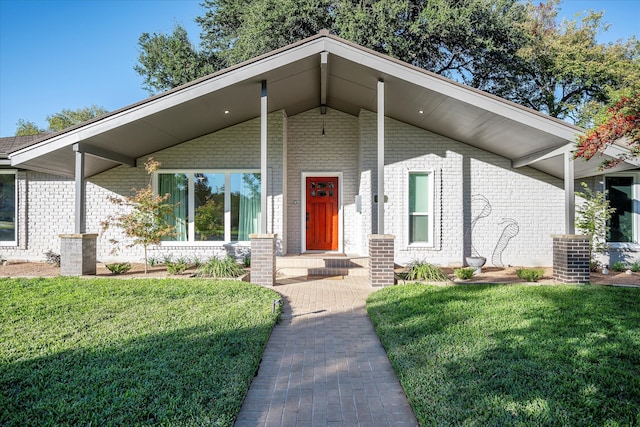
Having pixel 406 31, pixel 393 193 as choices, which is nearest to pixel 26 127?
pixel 406 31

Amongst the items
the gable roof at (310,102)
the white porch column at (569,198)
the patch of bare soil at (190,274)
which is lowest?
the patch of bare soil at (190,274)

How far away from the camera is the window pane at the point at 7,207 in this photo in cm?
996

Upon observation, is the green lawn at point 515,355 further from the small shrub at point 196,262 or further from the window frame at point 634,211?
the small shrub at point 196,262

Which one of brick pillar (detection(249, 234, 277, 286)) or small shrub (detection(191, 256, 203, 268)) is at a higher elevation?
brick pillar (detection(249, 234, 277, 286))

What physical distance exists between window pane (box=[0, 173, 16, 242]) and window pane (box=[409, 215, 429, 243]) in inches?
426

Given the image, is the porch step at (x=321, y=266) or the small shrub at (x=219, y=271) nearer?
the small shrub at (x=219, y=271)

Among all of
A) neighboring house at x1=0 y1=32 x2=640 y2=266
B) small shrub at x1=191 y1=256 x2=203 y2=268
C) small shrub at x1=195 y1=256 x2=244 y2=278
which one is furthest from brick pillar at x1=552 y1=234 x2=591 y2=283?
small shrub at x1=191 y1=256 x2=203 y2=268

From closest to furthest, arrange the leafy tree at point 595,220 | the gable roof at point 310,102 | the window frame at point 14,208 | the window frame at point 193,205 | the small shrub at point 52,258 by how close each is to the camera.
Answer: the gable roof at point 310,102, the leafy tree at point 595,220, the small shrub at point 52,258, the window frame at point 193,205, the window frame at point 14,208

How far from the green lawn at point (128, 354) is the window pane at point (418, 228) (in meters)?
4.83

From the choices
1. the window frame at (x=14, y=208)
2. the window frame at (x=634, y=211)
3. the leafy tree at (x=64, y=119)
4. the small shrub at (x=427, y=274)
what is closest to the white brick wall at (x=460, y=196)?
the window frame at (x=634, y=211)

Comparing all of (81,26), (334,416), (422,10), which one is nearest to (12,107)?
(81,26)

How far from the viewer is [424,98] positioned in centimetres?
769

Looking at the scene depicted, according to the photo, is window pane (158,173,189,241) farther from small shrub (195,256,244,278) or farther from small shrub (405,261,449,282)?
small shrub (405,261,449,282)

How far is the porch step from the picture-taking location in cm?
866
